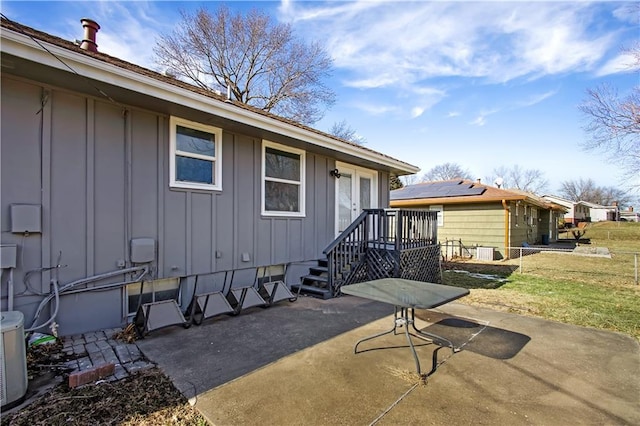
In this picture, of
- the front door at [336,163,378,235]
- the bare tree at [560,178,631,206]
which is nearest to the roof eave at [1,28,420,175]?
the front door at [336,163,378,235]

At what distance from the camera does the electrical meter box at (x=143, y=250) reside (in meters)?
4.06

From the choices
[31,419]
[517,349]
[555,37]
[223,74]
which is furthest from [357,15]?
[223,74]

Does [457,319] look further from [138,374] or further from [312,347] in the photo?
[138,374]

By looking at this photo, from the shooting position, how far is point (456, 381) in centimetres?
265

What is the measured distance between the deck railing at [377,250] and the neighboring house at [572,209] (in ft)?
124

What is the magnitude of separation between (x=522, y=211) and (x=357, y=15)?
1237cm

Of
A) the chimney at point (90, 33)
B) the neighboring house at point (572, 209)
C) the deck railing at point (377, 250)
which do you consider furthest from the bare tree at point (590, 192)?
the chimney at point (90, 33)

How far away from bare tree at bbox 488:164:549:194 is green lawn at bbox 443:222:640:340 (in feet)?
146

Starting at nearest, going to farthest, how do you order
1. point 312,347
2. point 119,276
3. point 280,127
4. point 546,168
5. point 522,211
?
point 312,347
point 119,276
point 280,127
point 522,211
point 546,168

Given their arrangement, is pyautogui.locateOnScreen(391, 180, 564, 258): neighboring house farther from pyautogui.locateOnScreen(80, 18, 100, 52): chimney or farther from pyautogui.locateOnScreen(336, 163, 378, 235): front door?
pyautogui.locateOnScreen(80, 18, 100, 52): chimney

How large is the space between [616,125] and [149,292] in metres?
15.1

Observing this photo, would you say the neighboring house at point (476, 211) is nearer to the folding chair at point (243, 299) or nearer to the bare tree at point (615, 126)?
the bare tree at point (615, 126)

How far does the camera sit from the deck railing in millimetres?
5953

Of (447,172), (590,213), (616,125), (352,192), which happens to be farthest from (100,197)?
(590,213)
